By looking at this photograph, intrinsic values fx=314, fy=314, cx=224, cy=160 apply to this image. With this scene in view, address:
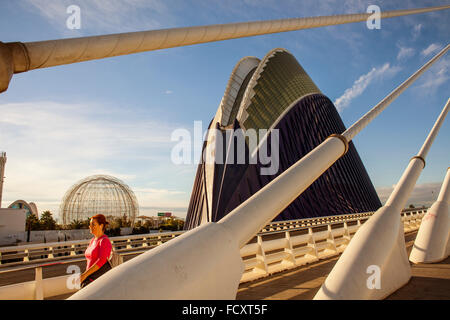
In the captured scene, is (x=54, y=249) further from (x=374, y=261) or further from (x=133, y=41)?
(x=374, y=261)

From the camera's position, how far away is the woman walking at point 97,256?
408cm

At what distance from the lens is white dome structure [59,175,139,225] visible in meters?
52.8

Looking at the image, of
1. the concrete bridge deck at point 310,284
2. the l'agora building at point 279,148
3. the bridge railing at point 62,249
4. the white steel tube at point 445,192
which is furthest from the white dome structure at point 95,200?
the white steel tube at point 445,192

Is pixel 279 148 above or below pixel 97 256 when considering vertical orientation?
above

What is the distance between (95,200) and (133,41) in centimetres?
5495

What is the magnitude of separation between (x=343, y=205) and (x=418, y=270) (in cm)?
3290

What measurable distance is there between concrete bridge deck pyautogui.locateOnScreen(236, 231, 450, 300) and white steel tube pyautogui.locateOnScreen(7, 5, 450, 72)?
4.43 meters

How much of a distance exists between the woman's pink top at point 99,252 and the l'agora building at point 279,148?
27.6 m

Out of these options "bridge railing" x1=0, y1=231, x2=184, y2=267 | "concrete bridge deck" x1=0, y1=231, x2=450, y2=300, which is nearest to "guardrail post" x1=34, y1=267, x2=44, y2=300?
"concrete bridge deck" x1=0, y1=231, x2=450, y2=300

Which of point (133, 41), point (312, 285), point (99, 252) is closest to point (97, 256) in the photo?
point (99, 252)

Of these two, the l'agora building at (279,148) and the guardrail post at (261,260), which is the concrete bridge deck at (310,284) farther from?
the l'agora building at (279,148)

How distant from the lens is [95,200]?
53375 mm
